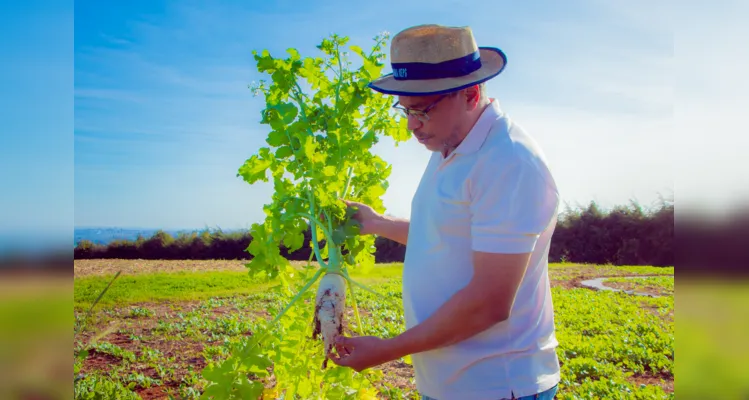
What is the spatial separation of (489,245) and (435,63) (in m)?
0.63

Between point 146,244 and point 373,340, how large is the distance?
13701 millimetres

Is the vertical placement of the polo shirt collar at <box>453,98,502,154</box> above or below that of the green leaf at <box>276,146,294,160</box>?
below

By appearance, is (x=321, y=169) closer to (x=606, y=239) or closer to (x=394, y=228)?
(x=394, y=228)

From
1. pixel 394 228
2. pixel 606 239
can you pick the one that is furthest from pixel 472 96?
pixel 606 239

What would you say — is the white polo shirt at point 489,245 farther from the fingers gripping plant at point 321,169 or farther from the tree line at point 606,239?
the tree line at point 606,239

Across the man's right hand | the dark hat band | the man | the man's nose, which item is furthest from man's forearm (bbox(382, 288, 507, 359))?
the man's right hand

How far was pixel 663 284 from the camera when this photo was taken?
1097 cm

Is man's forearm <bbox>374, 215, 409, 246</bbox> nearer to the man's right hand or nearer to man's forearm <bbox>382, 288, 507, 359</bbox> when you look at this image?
the man's right hand

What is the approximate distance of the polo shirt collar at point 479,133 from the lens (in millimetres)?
1746

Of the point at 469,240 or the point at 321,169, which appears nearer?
the point at 469,240

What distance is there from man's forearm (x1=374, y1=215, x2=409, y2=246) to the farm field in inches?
15.7

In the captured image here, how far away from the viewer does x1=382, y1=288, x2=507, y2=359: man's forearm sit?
1.64 metres

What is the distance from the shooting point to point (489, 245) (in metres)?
1.60

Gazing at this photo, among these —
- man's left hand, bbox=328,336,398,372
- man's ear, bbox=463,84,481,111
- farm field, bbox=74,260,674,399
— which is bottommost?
farm field, bbox=74,260,674,399
